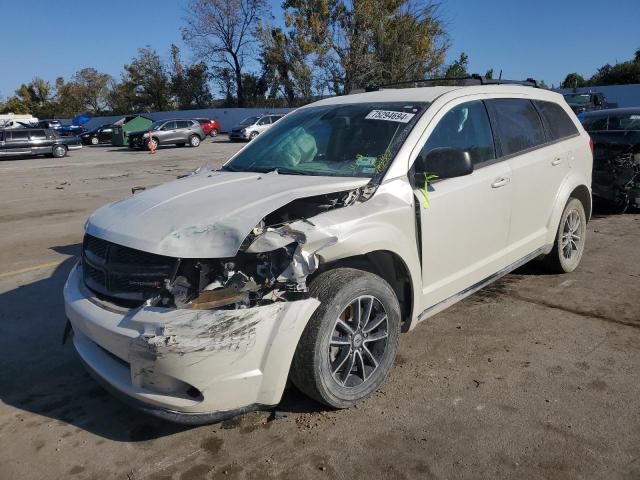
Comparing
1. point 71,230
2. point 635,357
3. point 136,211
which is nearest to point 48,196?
point 71,230

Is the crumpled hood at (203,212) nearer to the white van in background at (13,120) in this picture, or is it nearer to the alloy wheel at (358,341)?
the alloy wheel at (358,341)

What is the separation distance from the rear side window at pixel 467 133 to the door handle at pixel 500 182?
17cm

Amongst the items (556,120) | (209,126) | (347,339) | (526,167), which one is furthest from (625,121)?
(209,126)

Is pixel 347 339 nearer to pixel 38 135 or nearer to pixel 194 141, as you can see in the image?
pixel 38 135

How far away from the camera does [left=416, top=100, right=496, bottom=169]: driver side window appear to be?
12.1 feet

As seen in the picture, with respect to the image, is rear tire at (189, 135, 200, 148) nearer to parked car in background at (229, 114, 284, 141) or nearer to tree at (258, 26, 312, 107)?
parked car in background at (229, 114, 284, 141)

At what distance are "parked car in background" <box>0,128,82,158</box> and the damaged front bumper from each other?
86.8 feet

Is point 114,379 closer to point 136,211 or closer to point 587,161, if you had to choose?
point 136,211

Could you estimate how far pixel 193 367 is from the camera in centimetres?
248

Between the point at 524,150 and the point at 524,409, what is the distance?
7.34 feet

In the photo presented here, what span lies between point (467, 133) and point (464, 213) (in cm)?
66

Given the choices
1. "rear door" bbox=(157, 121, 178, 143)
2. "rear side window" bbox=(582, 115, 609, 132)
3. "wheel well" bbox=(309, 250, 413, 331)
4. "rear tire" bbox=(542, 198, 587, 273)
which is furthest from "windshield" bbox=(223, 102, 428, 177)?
"rear door" bbox=(157, 121, 178, 143)

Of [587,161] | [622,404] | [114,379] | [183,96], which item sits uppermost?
[183,96]

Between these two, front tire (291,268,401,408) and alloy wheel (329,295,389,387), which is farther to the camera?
alloy wheel (329,295,389,387)
